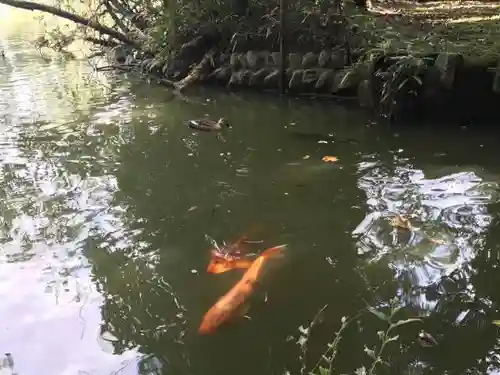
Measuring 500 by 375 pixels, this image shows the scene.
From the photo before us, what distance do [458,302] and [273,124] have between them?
4940 mm

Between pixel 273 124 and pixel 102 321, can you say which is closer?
pixel 102 321

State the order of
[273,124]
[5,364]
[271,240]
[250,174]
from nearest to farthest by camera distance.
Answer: [5,364]
[271,240]
[250,174]
[273,124]

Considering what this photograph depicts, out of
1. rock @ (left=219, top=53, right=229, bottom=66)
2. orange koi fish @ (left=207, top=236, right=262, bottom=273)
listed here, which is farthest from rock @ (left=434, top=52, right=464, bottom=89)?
rock @ (left=219, top=53, right=229, bottom=66)

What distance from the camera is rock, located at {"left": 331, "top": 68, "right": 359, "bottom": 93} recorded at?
900 centimetres

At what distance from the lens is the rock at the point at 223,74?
11.0m

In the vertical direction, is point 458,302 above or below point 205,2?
below

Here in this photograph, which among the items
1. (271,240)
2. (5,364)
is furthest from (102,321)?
(271,240)

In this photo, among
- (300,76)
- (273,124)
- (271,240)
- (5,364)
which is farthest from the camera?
(300,76)

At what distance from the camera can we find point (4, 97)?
34.6 ft

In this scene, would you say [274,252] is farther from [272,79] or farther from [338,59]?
[272,79]

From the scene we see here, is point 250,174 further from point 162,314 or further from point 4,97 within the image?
point 4,97

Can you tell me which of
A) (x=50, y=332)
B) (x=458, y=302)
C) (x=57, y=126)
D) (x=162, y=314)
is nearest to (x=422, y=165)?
(x=458, y=302)

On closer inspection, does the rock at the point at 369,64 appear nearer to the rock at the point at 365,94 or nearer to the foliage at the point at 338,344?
the rock at the point at 365,94

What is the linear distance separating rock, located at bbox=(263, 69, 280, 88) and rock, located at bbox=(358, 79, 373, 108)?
182 centimetres
